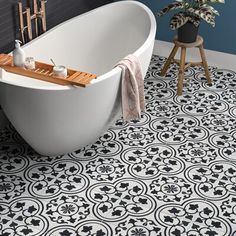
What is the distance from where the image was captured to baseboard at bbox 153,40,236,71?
4855 mm

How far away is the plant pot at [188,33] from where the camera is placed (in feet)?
14.2

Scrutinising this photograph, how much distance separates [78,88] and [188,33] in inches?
57.2

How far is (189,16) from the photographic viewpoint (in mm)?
4301

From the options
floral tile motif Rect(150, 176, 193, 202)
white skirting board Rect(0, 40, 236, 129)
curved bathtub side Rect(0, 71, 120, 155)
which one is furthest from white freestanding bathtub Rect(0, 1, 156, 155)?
white skirting board Rect(0, 40, 236, 129)

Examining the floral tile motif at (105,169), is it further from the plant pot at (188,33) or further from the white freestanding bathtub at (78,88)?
the plant pot at (188,33)

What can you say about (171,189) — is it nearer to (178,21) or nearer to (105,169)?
(105,169)

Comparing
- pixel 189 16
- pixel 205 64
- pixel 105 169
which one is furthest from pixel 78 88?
pixel 205 64

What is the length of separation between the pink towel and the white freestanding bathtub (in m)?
0.05

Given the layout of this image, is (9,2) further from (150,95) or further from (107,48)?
(150,95)

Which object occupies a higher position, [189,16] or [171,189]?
[189,16]

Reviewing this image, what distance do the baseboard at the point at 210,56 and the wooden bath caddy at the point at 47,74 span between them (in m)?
1.77

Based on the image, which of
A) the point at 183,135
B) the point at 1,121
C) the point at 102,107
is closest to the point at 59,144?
the point at 102,107

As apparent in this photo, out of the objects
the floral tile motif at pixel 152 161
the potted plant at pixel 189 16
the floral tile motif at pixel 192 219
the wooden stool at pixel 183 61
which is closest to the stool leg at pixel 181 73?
the wooden stool at pixel 183 61

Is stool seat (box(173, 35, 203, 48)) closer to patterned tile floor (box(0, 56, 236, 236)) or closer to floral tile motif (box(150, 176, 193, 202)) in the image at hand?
patterned tile floor (box(0, 56, 236, 236))
